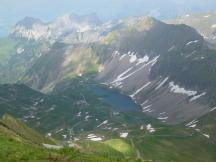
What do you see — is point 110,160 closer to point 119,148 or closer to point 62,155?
point 62,155

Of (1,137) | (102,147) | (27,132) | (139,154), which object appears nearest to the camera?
(1,137)

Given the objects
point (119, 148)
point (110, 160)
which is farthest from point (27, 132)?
point (119, 148)

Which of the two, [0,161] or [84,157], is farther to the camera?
[84,157]

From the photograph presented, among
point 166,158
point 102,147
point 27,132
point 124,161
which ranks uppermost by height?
point 124,161

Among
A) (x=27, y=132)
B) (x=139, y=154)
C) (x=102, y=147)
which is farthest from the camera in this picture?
(x=139, y=154)

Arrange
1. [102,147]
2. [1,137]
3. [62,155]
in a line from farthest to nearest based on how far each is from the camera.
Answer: [102,147] → [1,137] → [62,155]

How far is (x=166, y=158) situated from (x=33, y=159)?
14455 cm

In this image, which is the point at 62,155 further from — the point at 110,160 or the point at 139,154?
the point at 139,154

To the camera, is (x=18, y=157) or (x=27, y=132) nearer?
(x=18, y=157)

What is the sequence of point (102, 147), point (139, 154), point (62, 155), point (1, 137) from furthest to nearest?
1. point (139, 154)
2. point (102, 147)
3. point (1, 137)
4. point (62, 155)

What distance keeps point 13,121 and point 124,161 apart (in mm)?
54562

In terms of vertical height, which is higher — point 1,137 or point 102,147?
point 1,137

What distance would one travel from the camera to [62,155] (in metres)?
51.9

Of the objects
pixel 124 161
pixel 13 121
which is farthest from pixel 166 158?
pixel 124 161
